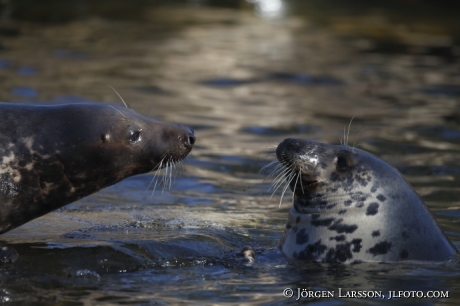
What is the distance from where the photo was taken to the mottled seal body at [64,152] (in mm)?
6426

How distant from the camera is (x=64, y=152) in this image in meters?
6.47

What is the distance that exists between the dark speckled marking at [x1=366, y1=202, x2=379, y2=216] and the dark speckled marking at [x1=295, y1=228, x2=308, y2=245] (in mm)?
496

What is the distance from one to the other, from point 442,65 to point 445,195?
29.5 ft

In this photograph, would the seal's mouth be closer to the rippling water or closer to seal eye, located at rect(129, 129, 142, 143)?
the rippling water

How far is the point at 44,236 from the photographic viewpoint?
7082mm

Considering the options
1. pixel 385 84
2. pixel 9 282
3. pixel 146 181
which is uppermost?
pixel 385 84

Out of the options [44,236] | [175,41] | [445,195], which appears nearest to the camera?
[44,236]

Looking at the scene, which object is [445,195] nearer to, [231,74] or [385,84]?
[385,84]

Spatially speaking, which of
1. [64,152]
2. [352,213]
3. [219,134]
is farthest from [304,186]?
[219,134]

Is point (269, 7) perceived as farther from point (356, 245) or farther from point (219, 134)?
point (356, 245)

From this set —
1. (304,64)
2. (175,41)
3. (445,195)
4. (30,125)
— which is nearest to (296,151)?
(30,125)

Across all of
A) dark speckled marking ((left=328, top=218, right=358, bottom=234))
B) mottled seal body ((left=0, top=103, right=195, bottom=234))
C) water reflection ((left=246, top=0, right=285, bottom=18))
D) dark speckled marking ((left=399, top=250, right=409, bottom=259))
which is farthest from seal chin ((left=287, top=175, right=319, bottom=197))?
water reflection ((left=246, top=0, right=285, bottom=18))

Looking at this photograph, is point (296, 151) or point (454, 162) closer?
point (296, 151)

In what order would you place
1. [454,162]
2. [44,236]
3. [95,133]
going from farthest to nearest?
[454,162] → [44,236] → [95,133]
